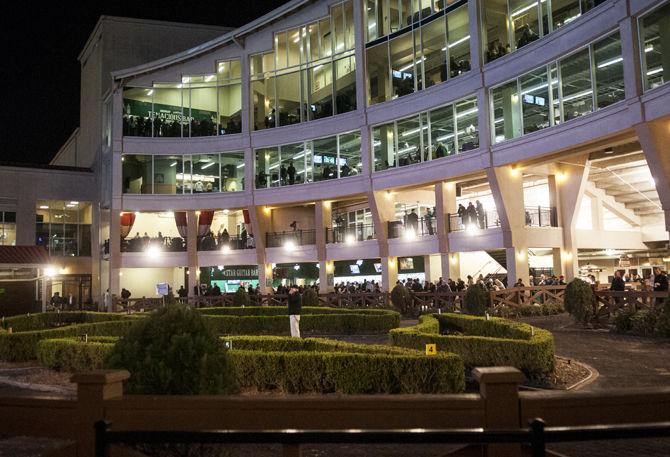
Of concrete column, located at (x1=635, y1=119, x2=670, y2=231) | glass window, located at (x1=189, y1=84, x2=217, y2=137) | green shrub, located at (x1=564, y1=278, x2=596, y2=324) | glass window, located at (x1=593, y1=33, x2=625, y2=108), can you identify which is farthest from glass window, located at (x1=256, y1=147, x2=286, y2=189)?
concrete column, located at (x1=635, y1=119, x2=670, y2=231)

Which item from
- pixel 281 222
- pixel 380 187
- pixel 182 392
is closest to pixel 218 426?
pixel 182 392

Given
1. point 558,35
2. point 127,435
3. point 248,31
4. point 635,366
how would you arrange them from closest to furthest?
1. point 127,435
2. point 635,366
3. point 558,35
4. point 248,31

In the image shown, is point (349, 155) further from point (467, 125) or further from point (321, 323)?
point (321, 323)

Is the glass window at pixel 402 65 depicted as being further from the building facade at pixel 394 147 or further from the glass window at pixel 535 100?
the glass window at pixel 535 100

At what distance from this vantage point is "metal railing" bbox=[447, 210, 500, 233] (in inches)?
1117

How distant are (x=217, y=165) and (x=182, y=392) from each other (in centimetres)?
3481

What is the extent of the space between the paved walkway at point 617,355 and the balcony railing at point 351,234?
52.5 feet

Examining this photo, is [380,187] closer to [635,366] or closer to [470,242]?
[470,242]

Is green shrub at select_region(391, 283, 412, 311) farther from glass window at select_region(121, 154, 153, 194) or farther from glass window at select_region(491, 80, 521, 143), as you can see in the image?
glass window at select_region(121, 154, 153, 194)

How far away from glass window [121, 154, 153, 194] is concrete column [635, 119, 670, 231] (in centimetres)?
2991

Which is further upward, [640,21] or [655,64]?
[640,21]

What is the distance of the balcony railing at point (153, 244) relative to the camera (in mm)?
38844

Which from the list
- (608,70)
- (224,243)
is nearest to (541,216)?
(608,70)

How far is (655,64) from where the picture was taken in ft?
63.0
